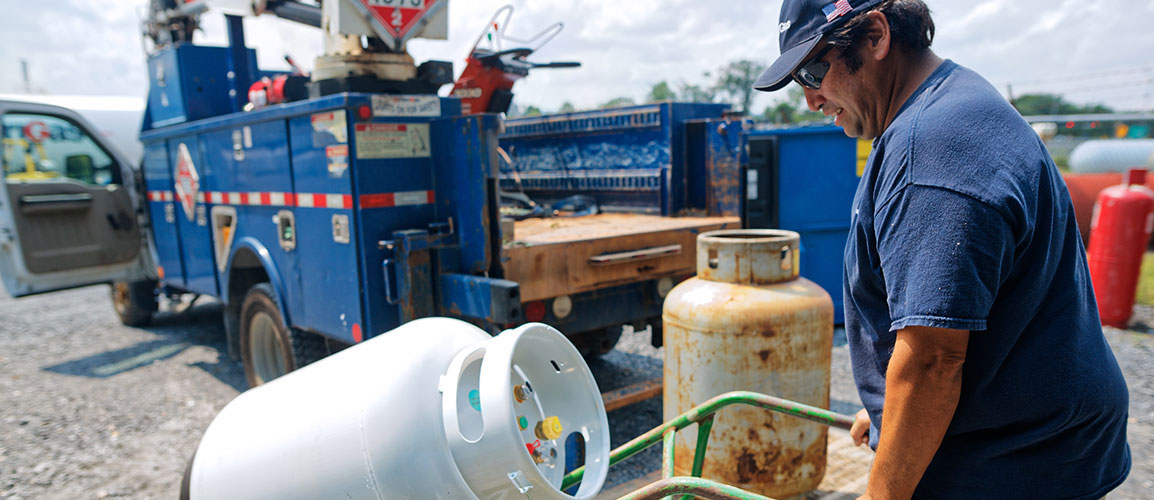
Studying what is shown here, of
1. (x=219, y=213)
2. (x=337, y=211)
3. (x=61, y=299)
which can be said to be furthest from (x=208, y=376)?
(x=61, y=299)

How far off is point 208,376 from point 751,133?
484 cm

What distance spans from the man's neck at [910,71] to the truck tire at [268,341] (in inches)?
150

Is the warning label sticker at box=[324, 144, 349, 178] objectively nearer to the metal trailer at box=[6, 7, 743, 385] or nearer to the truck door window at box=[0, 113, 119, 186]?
the metal trailer at box=[6, 7, 743, 385]

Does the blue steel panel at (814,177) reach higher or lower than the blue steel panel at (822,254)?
higher

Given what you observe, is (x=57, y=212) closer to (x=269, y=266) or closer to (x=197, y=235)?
(x=197, y=235)

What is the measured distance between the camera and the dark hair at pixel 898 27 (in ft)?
4.51

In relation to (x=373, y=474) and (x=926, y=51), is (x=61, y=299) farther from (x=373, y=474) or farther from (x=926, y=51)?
(x=926, y=51)

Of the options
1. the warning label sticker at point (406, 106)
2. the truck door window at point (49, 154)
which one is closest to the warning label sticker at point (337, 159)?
the warning label sticker at point (406, 106)

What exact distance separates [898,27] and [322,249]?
317 cm

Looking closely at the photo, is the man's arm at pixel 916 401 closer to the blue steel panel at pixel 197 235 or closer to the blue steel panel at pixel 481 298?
the blue steel panel at pixel 481 298

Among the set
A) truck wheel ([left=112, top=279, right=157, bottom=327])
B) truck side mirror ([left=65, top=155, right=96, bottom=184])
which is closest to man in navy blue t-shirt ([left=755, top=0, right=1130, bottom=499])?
truck side mirror ([left=65, top=155, right=96, bottom=184])

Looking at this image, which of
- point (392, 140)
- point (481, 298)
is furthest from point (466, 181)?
point (481, 298)

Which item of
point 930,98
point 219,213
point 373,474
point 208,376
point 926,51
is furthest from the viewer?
point 208,376

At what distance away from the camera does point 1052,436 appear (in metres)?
1.39
